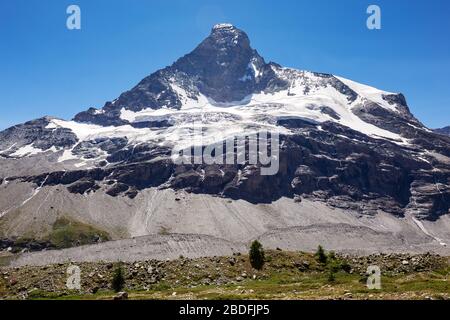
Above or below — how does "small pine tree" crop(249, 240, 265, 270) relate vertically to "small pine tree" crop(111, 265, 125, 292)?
above

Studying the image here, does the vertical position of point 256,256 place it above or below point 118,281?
above

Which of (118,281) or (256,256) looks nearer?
(118,281)

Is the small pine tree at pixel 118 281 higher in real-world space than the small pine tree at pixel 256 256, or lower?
lower

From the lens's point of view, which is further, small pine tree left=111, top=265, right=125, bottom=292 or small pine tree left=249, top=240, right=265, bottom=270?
small pine tree left=249, top=240, right=265, bottom=270

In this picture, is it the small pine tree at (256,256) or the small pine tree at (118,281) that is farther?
the small pine tree at (256,256)

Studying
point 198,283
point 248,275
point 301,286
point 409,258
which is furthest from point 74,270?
point 409,258
